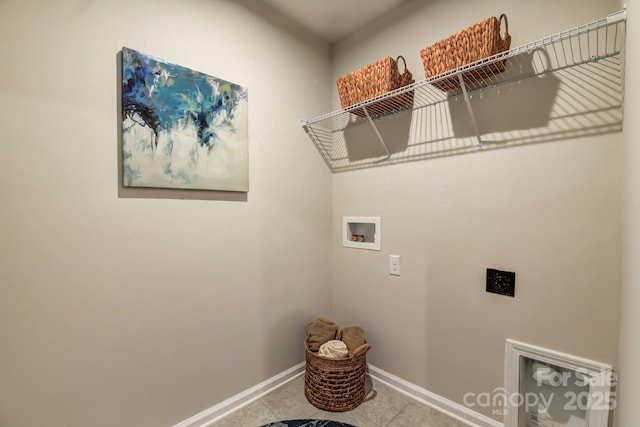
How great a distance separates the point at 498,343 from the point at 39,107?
7.43ft

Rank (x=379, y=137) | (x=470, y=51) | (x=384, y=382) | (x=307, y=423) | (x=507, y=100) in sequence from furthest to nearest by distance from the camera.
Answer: (x=384, y=382) < (x=379, y=137) < (x=307, y=423) < (x=507, y=100) < (x=470, y=51)

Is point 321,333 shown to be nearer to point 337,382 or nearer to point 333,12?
point 337,382

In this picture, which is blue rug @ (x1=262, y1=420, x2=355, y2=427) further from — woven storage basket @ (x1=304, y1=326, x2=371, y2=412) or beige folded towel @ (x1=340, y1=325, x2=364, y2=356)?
beige folded towel @ (x1=340, y1=325, x2=364, y2=356)

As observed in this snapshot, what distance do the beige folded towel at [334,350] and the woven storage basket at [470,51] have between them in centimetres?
156

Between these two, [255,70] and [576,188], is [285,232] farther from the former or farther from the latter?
[576,188]

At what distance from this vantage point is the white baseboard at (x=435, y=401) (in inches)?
58.9

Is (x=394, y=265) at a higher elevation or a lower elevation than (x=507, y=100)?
lower

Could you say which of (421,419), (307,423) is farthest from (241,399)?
(421,419)

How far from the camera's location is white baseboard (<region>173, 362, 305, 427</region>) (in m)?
1.54

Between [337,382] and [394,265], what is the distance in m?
0.76

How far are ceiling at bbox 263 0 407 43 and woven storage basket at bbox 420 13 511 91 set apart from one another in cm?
63

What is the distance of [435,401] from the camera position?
Result: 65.5 inches

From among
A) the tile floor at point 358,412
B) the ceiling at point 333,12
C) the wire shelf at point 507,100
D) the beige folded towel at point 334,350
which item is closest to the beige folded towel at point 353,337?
the beige folded towel at point 334,350

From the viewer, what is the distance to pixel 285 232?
6.32 ft
